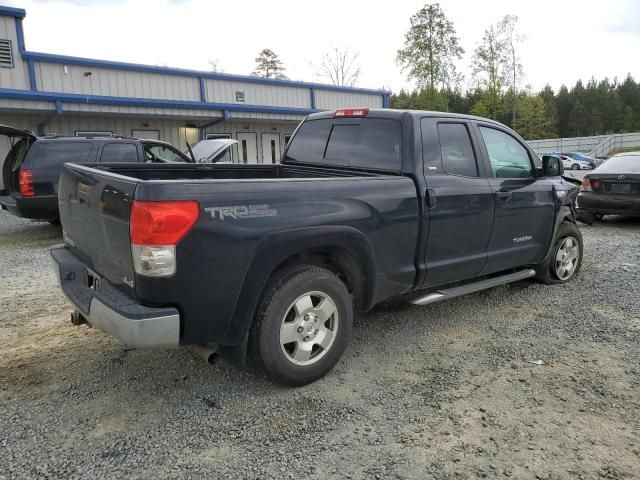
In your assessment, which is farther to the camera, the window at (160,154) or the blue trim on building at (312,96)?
the blue trim on building at (312,96)

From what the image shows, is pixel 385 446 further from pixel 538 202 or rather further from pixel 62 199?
pixel 538 202

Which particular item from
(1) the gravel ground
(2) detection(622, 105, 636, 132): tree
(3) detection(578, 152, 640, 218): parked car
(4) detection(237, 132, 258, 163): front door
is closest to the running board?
(1) the gravel ground

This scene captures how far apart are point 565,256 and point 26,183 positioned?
8.16 meters

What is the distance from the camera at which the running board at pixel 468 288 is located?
4.05 m

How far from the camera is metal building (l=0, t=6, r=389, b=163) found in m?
14.9

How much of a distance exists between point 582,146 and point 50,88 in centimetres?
5278

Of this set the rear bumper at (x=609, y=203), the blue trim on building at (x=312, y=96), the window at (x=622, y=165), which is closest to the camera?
the rear bumper at (x=609, y=203)

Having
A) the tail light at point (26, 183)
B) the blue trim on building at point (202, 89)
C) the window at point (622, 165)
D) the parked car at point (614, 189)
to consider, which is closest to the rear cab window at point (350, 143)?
the tail light at point (26, 183)

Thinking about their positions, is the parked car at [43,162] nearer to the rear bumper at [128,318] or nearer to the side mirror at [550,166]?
the rear bumper at [128,318]

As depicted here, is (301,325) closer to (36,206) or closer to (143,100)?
(36,206)

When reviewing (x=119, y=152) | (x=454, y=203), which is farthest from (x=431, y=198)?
(x=119, y=152)

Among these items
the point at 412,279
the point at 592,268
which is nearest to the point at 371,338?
the point at 412,279

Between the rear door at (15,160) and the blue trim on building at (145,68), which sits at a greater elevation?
the blue trim on building at (145,68)

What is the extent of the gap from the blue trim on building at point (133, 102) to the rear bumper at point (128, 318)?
13.6 metres
